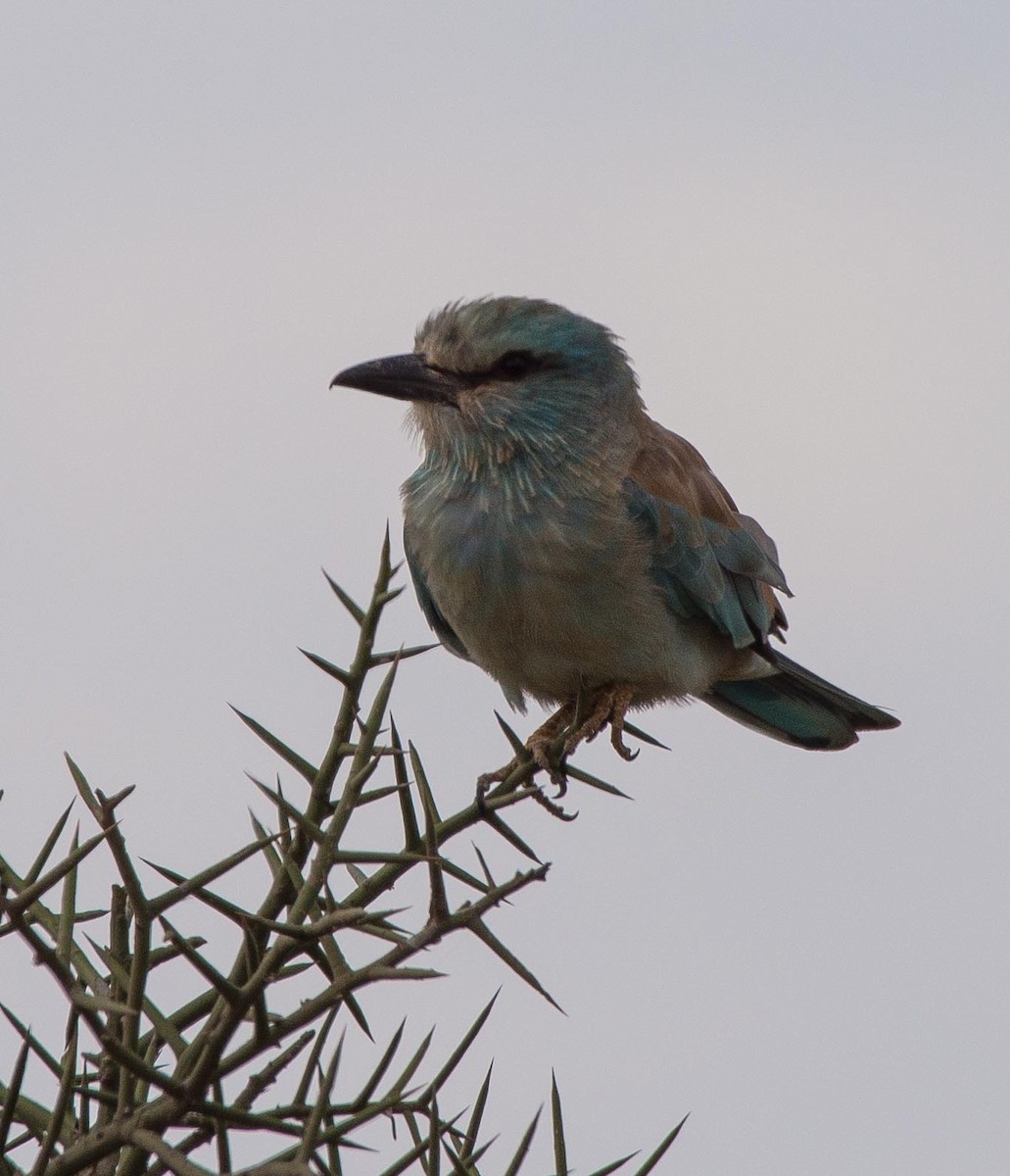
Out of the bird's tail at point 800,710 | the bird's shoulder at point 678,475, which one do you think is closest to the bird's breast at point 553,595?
the bird's shoulder at point 678,475

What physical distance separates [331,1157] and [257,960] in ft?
0.72

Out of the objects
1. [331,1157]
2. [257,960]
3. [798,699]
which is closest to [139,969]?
[257,960]

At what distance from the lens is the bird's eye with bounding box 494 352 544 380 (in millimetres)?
4750

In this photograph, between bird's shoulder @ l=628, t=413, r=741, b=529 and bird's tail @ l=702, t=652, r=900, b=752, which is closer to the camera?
bird's shoulder @ l=628, t=413, r=741, b=529

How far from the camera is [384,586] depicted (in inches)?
79.8

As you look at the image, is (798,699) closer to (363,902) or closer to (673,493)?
(673,493)

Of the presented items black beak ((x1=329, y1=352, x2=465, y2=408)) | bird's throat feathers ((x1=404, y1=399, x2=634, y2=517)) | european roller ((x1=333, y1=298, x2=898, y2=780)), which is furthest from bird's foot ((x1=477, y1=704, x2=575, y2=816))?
black beak ((x1=329, y1=352, x2=465, y2=408))

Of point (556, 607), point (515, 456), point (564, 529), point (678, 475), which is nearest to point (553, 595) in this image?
point (556, 607)

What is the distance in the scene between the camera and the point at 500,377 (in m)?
4.74

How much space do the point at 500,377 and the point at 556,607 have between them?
886mm

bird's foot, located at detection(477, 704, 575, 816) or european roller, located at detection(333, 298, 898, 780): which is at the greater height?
european roller, located at detection(333, 298, 898, 780)

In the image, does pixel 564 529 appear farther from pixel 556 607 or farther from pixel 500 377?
pixel 500 377

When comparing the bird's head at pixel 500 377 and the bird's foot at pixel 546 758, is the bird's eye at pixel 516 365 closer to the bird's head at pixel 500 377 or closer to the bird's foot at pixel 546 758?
the bird's head at pixel 500 377

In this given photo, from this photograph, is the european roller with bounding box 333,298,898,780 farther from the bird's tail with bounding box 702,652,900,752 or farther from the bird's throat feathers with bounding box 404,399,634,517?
the bird's tail with bounding box 702,652,900,752
